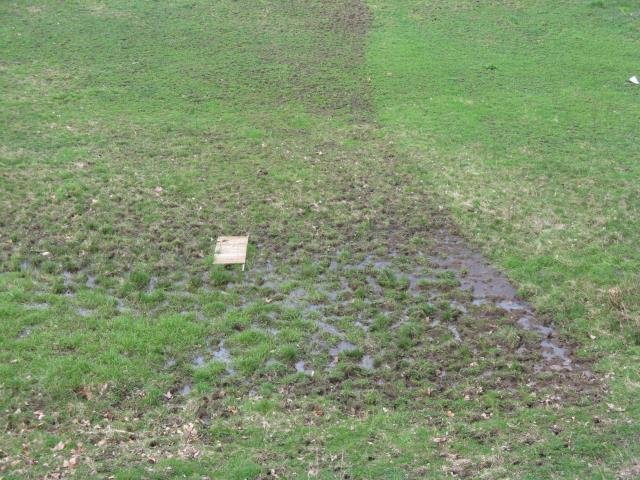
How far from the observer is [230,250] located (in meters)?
13.2

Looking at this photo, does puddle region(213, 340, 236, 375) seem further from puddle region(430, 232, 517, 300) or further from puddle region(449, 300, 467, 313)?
puddle region(430, 232, 517, 300)

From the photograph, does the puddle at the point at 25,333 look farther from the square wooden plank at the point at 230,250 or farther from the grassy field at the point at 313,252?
the square wooden plank at the point at 230,250

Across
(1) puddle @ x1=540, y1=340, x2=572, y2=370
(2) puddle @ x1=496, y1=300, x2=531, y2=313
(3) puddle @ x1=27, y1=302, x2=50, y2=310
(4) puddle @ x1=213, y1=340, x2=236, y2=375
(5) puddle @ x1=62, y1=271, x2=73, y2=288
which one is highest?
(5) puddle @ x1=62, y1=271, x2=73, y2=288

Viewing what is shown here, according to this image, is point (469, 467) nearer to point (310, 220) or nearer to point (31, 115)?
point (310, 220)

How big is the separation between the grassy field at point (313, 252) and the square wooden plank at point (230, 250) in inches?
14.3

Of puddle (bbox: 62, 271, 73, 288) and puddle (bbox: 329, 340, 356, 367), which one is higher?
puddle (bbox: 62, 271, 73, 288)

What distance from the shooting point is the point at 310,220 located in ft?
47.5

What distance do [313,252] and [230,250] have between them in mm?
1750

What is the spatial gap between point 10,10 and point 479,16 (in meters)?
19.0

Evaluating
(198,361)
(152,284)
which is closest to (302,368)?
(198,361)

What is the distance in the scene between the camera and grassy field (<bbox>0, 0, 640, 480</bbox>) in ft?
29.1

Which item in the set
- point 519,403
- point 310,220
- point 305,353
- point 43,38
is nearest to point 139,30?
point 43,38

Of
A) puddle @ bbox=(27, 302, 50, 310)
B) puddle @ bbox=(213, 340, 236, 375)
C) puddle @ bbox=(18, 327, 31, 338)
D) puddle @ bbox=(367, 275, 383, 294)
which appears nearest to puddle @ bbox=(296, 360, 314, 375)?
puddle @ bbox=(213, 340, 236, 375)

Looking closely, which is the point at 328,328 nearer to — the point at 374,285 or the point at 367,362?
the point at 367,362
